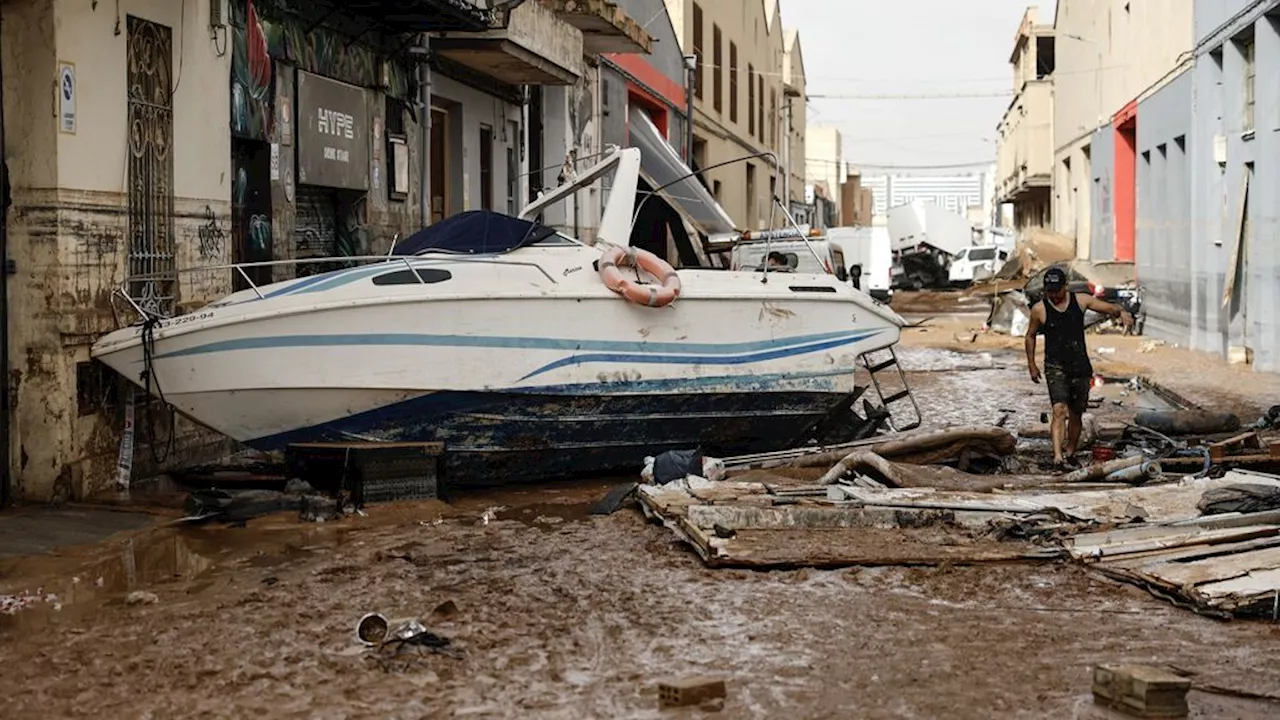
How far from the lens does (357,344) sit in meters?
9.08

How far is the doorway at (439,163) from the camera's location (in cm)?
1680

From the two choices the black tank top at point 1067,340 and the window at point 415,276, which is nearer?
the window at point 415,276

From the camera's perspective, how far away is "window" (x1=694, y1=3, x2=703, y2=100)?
3266 cm

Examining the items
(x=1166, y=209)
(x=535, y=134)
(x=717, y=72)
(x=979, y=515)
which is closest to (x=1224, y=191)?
(x=1166, y=209)

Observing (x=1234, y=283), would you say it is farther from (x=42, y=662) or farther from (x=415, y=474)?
(x=42, y=662)

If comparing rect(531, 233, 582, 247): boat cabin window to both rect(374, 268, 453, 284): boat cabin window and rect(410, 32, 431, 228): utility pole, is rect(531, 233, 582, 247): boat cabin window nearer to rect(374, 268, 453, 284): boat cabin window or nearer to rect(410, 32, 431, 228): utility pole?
rect(374, 268, 453, 284): boat cabin window

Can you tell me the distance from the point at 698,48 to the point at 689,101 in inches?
154

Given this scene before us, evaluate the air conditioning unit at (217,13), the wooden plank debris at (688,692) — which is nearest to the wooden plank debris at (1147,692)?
the wooden plank debris at (688,692)

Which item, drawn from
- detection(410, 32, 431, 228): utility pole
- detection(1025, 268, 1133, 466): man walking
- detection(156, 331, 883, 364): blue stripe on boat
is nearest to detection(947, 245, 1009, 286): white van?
detection(410, 32, 431, 228): utility pole

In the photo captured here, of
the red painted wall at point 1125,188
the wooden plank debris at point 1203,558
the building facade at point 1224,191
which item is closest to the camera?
the wooden plank debris at point 1203,558

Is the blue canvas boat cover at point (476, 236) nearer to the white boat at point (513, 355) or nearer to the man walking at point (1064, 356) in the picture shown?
the white boat at point (513, 355)

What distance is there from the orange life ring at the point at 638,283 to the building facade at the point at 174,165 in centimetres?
216

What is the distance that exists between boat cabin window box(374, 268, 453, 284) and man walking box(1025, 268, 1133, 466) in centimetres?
428

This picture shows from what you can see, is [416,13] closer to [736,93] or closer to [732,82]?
[732,82]
